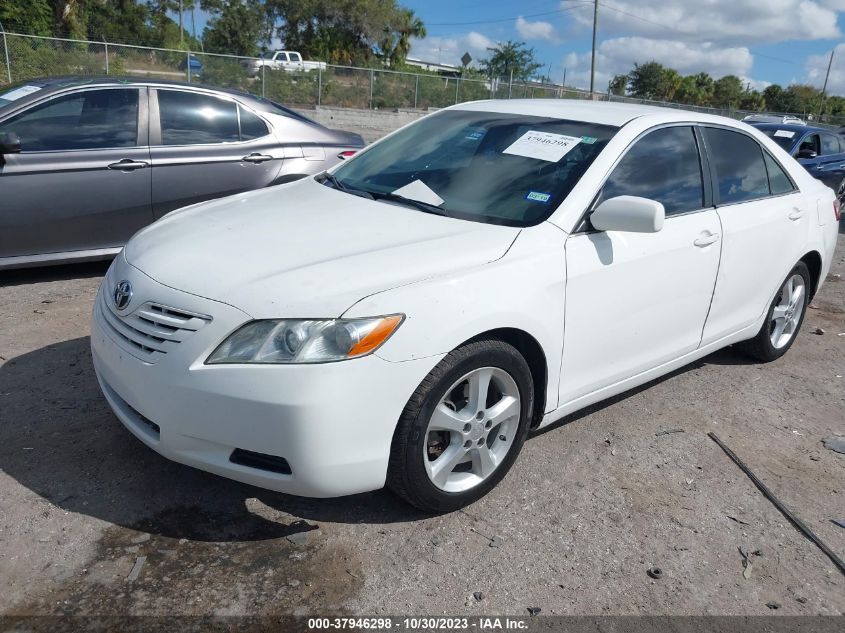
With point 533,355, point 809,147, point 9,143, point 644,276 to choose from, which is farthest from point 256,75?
point 533,355

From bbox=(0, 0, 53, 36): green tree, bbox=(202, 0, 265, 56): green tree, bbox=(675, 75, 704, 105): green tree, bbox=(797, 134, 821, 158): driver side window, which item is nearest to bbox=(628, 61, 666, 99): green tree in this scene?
bbox=(675, 75, 704, 105): green tree

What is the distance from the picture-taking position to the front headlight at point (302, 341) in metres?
2.48

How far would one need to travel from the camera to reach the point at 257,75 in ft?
81.7

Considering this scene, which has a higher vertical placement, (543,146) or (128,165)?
(543,146)

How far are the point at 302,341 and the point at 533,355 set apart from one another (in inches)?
42.3

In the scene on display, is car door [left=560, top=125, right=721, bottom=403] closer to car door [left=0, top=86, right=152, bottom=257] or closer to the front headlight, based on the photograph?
the front headlight

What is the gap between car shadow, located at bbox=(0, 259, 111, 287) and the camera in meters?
5.64

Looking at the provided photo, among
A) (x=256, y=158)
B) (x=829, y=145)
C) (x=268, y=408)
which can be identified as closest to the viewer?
(x=268, y=408)

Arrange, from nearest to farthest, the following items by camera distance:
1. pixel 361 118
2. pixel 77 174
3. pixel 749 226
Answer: pixel 749 226 → pixel 77 174 → pixel 361 118

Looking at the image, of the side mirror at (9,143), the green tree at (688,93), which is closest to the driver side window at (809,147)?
the side mirror at (9,143)

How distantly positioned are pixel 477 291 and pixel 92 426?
79.8 inches

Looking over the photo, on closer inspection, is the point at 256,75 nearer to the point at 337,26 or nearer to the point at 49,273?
the point at 49,273

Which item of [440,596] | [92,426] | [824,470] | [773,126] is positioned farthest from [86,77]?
[773,126]

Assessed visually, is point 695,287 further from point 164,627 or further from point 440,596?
point 164,627
